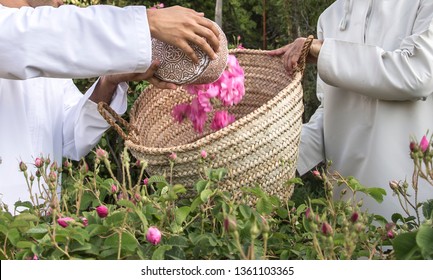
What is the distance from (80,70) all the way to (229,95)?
58 centimetres

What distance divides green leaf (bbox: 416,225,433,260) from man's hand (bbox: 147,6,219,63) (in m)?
0.81

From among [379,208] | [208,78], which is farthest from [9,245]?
[379,208]

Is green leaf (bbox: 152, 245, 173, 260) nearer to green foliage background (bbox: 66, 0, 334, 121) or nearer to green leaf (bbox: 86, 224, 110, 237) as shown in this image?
green leaf (bbox: 86, 224, 110, 237)

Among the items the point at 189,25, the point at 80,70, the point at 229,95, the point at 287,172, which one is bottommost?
the point at 287,172

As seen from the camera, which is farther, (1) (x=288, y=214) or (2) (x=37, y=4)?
(2) (x=37, y=4)

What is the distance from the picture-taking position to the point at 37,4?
2125 millimetres

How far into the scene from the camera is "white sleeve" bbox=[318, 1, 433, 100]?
2.09 meters

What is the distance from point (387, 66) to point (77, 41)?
101 cm

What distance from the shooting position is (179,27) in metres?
1.61

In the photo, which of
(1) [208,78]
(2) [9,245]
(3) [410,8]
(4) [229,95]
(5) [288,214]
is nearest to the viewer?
(2) [9,245]

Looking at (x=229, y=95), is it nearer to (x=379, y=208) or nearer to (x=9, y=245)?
(x=379, y=208)

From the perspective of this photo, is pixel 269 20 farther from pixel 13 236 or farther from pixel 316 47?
pixel 13 236

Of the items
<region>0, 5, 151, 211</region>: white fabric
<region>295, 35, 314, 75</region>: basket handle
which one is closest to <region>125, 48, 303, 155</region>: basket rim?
<region>295, 35, 314, 75</region>: basket handle

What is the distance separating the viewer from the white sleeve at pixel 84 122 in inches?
86.8
